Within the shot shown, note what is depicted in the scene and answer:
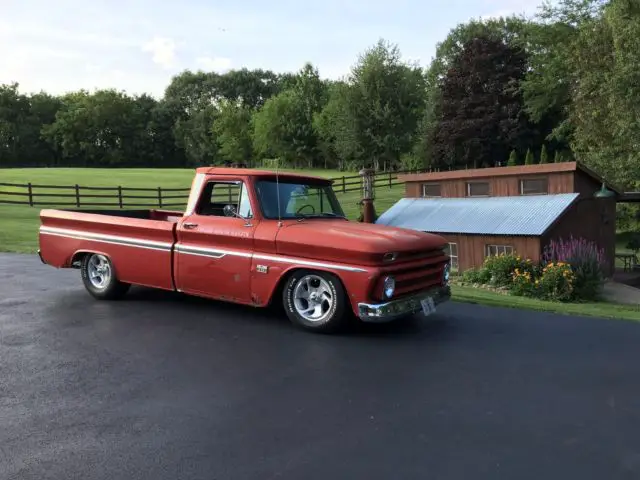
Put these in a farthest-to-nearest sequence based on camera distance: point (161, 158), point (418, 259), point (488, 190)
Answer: point (161, 158) → point (488, 190) → point (418, 259)

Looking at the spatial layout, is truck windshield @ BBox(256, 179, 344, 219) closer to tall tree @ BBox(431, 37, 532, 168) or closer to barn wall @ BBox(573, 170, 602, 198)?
barn wall @ BBox(573, 170, 602, 198)

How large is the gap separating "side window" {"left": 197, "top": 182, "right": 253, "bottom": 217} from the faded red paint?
81 millimetres

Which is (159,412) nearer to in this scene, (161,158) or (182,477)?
(182,477)

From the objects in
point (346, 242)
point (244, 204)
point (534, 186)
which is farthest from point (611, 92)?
point (346, 242)

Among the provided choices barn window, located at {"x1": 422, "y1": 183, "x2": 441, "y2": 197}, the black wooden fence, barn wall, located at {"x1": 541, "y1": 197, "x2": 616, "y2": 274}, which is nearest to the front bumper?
barn wall, located at {"x1": 541, "y1": 197, "x2": 616, "y2": 274}

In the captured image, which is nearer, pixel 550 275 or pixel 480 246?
pixel 550 275

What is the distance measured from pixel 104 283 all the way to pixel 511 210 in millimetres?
17114

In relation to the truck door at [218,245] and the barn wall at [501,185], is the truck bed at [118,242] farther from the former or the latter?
the barn wall at [501,185]

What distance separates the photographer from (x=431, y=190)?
24.8m

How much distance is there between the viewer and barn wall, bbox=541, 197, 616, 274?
20.1 m

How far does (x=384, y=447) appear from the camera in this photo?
343cm

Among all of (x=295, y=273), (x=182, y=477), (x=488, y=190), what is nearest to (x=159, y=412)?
(x=182, y=477)

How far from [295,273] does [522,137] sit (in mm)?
52604

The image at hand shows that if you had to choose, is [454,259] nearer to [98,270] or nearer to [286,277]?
[98,270]
